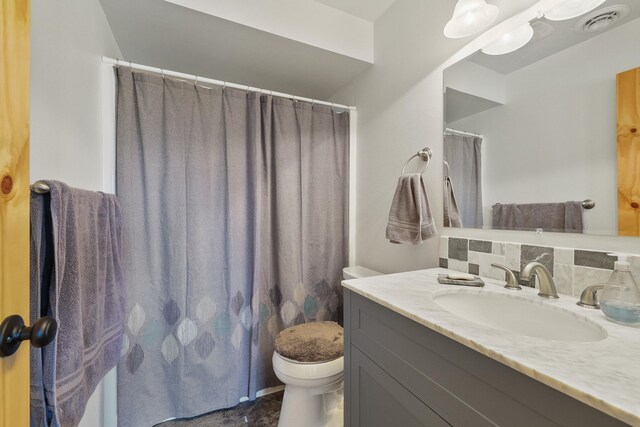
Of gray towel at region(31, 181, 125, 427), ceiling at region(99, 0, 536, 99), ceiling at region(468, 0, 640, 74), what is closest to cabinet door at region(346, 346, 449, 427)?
gray towel at region(31, 181, 125, 427)

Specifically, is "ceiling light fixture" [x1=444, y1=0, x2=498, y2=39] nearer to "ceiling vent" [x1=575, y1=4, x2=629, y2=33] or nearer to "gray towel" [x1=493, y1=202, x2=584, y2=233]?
"ceiling vent" [x1=575, y1=4, x2=629, y2=33]

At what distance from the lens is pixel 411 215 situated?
122 cm

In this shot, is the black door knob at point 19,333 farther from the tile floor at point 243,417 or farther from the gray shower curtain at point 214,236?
the tile floor at point 243,417

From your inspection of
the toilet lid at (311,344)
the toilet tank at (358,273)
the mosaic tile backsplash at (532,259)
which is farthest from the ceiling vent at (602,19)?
the toilet lid at (311,344)

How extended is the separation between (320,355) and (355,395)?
338 millimetres

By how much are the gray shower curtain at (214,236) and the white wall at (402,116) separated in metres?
0.28

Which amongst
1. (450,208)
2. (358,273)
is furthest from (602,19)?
(358,273)

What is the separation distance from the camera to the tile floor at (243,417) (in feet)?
4.54

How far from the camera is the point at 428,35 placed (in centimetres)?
128

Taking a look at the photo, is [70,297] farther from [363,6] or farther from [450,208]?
[363,6]

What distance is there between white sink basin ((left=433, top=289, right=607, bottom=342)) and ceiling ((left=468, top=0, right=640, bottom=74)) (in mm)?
827

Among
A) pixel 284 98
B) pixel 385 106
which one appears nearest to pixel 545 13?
pixel 385 106

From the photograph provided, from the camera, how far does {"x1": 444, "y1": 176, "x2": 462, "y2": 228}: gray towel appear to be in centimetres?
116

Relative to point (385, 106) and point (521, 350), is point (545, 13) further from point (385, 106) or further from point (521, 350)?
point (521, 350)
